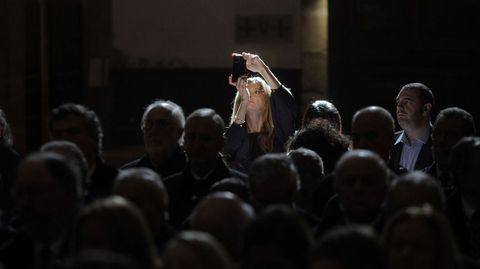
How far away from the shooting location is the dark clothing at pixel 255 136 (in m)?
9.40

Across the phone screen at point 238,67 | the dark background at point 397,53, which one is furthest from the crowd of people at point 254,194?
the dark background at point 397,53

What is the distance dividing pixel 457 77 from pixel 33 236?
7.27 m

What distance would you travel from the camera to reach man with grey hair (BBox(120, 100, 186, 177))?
27.0 feet

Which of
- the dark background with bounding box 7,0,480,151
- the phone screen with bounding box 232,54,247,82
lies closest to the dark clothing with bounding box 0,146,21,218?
the phone screen with bounding box 232,54,247,82

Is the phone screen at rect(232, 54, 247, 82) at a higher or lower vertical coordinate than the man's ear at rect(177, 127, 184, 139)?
higher

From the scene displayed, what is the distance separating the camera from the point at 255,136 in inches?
372

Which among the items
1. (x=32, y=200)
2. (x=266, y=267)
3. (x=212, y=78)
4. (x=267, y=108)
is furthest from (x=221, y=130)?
(x=212, y=78)

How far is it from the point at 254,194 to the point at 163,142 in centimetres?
186

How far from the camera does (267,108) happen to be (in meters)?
9.49

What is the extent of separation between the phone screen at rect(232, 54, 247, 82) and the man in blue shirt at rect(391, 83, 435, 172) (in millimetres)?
1161

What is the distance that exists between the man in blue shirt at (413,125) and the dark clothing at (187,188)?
185 cm

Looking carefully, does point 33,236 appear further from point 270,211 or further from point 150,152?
point 150,152

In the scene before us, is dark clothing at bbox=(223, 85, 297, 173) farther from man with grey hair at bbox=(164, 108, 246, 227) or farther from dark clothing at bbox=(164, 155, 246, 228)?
dark clothing at bbox=(164, 155, 246, 228)

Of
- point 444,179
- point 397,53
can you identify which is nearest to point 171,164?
point 444,179
